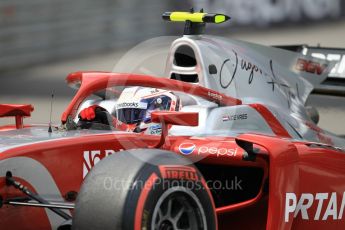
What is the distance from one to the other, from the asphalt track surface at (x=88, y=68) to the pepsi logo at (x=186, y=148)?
3.41 metres

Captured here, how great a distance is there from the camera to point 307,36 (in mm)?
8375

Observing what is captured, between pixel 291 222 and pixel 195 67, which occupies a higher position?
pixel 195 67

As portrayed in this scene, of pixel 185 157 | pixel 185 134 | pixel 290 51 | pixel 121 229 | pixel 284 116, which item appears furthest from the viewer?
pixel 290 51

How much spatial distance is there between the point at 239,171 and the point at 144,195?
96 cm

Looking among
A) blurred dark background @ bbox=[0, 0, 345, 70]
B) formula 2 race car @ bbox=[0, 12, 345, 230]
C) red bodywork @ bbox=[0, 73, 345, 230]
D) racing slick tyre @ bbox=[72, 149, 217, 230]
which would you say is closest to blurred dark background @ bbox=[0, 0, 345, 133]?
blurred dark background @ bbox=[0, 0, 345, 70]

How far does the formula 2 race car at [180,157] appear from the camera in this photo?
3627 millimetres

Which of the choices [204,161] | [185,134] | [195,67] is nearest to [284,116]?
[195,67]

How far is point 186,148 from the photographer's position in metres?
4.25

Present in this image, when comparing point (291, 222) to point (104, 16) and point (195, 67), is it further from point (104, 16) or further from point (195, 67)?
point (104, 16)

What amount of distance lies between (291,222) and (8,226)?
53.5 inches

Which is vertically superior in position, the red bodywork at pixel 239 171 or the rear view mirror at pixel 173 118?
the rear view mirror at pixel 173 118

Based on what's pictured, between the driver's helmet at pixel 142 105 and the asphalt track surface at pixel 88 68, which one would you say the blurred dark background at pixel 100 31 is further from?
the driver's helmet at pixel 142 105

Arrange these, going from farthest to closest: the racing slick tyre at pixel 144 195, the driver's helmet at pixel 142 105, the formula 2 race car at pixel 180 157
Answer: the driver's helmet at pixel 142 105, the formula 2 race car at pixel 180 157, the racing slick tyre at pixel 144 195

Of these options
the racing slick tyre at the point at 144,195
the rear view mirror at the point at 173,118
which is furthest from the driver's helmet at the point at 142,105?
the racing slick tyre at the point at 144,195
